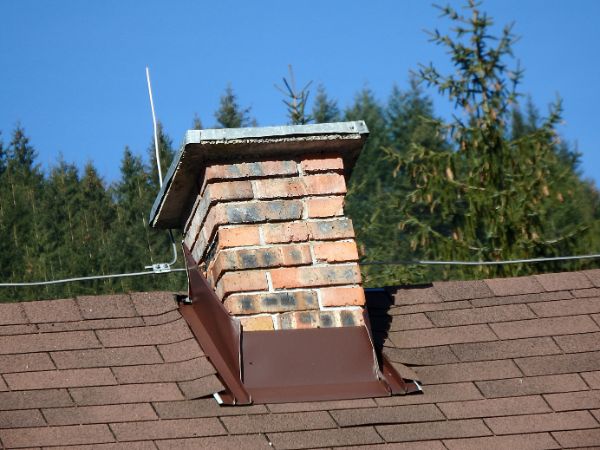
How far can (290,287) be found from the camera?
14.2 ft

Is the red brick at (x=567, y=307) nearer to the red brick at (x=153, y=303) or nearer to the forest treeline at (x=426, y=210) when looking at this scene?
the red brick at (x=153, y=303)

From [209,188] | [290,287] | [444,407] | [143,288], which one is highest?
[209,188]

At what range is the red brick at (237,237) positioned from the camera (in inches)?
172

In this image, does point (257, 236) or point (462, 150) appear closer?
point (257, 236)

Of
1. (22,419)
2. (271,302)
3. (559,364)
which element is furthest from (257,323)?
(559,364)

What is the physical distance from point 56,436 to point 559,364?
6.70 ft

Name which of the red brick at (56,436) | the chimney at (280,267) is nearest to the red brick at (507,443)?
the chimney at (280,267)

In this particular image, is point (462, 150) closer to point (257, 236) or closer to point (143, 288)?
point (143, 288)

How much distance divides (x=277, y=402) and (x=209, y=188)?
1.00 metres

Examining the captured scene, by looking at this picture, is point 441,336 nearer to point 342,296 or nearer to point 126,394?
point 342,296

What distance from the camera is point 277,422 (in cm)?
387

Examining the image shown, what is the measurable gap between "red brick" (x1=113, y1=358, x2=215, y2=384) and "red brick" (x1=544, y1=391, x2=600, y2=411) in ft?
4.41

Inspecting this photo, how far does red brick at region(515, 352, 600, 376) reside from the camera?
170 inches

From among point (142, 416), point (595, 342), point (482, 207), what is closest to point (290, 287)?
point (142, 416)
